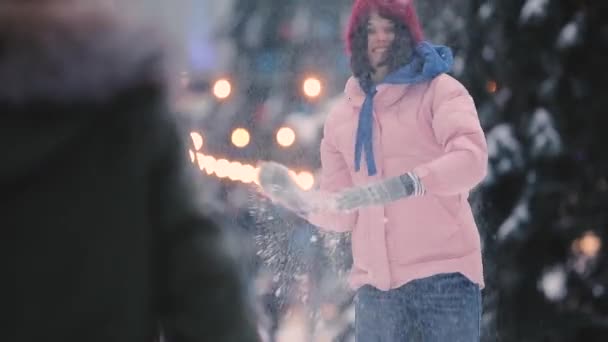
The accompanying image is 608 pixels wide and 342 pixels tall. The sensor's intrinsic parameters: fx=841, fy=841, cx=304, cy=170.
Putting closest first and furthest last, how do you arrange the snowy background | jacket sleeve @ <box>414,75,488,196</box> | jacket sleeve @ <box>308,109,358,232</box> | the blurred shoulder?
the blurred shoulder, jacket sleeve @ <box>414,75,488,196</box>, jacket sleeve @ <box>308,109,358,232</box>, the snowy background

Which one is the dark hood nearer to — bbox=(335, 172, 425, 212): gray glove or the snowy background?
bbox=(335, 172, 425, 212): gray glove

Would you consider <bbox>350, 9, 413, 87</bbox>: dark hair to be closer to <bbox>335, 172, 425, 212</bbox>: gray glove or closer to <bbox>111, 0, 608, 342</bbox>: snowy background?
<bbox>111, 0, 608, 342</bbox>: snowy background

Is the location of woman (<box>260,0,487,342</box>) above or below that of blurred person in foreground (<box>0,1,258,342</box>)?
below

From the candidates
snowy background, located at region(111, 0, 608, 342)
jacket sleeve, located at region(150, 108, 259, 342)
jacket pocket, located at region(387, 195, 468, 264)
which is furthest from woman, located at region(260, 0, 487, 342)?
jacket sleeve, located at region(150, 108, 259, 342)

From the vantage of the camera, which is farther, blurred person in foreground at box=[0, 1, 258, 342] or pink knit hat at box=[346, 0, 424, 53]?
pink knit hat at box=[346, 0, 424, 53]

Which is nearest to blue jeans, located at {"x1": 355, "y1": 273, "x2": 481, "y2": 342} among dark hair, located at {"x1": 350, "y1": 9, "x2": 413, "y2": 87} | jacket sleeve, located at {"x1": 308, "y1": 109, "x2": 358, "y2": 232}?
jacket sleeve, located at {"x1": 308, "y1": 109, "x2": 358, "y2": 232}

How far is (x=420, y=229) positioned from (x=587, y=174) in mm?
449

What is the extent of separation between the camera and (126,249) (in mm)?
684

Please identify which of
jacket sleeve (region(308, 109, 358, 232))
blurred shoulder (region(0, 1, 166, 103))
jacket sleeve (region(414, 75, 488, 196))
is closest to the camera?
blurred shoulder (region(0, 1, 166, 103))

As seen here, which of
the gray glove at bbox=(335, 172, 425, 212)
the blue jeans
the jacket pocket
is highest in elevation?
the gray glove at bbox=(335, 172, 425, 212)

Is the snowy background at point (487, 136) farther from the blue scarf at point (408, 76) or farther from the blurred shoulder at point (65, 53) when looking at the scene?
the blurred shoulder at point (65, 53)

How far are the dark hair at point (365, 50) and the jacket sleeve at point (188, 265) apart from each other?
1091mm

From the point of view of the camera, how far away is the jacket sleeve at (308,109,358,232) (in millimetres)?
1778

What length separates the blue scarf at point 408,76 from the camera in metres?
1.70
